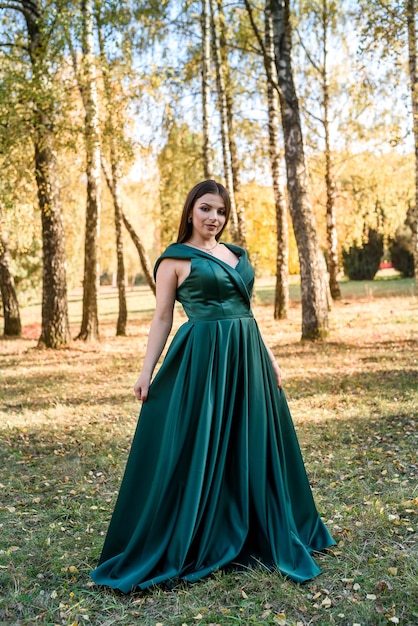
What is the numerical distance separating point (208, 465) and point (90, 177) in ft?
34.7

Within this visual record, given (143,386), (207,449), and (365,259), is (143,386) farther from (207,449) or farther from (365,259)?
(365,259)

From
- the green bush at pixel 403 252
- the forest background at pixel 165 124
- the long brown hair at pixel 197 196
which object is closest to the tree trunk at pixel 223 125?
the forest background at pixel 165 124

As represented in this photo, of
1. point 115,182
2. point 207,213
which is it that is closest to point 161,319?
point 207,213

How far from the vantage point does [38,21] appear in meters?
10.5

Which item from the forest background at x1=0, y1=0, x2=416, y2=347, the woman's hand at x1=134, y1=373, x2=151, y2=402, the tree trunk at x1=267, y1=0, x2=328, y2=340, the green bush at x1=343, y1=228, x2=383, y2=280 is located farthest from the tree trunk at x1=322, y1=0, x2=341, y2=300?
the woman's hand at x1=134, y1=373, x2=151, y2=402

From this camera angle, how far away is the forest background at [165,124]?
10.6 meters

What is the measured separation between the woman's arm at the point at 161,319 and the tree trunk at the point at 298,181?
8.00m

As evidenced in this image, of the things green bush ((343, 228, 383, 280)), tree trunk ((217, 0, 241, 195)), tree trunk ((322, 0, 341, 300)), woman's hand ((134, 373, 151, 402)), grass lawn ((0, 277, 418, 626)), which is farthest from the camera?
green bush ((343, 228, 383, 280))

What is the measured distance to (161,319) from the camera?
3508mm

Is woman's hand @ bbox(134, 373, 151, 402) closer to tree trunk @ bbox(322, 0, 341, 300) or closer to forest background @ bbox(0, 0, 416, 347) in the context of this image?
forest background @ bbox(0, 0, 416, 347)

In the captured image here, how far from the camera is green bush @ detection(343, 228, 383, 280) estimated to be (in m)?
34.9

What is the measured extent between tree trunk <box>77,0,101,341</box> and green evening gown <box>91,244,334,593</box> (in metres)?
8.30

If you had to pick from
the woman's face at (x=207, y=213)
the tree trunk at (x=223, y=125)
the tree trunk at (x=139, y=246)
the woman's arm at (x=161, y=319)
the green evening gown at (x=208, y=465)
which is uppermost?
the tree trunk at (x=223, y=125)

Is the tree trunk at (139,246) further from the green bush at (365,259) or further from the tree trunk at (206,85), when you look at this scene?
the green bush at (365,259)
